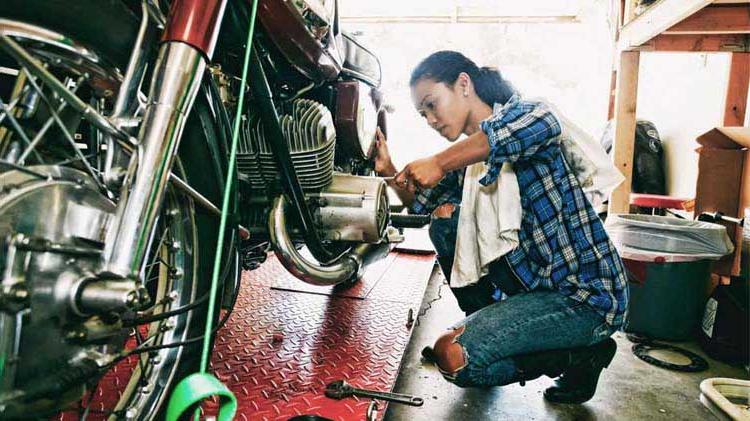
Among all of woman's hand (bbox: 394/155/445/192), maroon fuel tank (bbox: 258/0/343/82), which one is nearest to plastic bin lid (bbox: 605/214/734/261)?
woman's hand (bbox: 394/155/445/192)

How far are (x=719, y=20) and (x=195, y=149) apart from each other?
2.14m

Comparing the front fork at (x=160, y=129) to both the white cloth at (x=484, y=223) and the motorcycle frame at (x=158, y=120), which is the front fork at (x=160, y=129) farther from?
the white cloth at (x=484, y=223)

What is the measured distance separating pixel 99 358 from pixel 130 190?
26 cm

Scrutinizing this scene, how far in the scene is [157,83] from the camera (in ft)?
2.30

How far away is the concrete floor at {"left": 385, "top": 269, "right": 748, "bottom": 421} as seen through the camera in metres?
1.53

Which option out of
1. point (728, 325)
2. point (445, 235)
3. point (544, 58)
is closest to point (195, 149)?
point (445, 235)

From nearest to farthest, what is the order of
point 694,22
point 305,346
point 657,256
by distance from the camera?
point 305,346 → point 694,22 → point 657,256

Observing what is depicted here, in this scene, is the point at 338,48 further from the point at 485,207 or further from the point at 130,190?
the point at 130,190

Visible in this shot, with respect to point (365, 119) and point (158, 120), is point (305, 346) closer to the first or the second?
point (365, 119)

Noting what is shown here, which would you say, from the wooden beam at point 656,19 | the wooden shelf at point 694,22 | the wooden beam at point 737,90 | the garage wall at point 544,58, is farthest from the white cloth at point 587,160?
the garage wall at point 544,58

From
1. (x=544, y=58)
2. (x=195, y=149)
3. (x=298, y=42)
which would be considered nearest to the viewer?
(x=195, y=149)

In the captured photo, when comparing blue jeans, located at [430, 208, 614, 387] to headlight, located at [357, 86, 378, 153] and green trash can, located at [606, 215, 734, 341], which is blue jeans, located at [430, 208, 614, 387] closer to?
headlight, located at [357, 86, 378, 153]

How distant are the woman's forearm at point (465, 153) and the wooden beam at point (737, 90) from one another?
7.04 feet

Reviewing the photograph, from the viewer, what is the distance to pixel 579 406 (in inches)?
62.9
